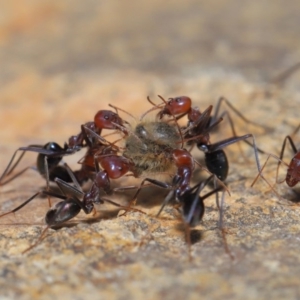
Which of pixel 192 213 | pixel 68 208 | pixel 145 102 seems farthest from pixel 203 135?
pixel 145 102

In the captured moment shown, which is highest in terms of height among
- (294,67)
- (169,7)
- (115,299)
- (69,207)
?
(169,7)

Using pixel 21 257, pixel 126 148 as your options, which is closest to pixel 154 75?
pixel 126 148

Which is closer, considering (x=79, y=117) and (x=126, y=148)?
(x=126, y=148)

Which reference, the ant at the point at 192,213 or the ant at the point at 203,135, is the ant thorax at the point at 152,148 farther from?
the ant at the point at 192,213

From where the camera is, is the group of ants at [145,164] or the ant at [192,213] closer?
the ant at [192,213]

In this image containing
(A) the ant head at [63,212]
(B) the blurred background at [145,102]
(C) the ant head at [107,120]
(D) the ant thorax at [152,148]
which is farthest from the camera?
(C) the ant head at [107,120]

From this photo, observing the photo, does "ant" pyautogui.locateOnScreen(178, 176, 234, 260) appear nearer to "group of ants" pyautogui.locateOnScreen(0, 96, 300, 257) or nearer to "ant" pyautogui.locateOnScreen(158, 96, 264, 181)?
"group of ants" pyautogui.locateOnScreen(0, 96, 300, 257)

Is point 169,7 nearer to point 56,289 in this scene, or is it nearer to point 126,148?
point 126,148

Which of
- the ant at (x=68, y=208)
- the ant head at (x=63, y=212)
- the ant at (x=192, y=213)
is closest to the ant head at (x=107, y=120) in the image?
the ant at (x=68, y=208)
